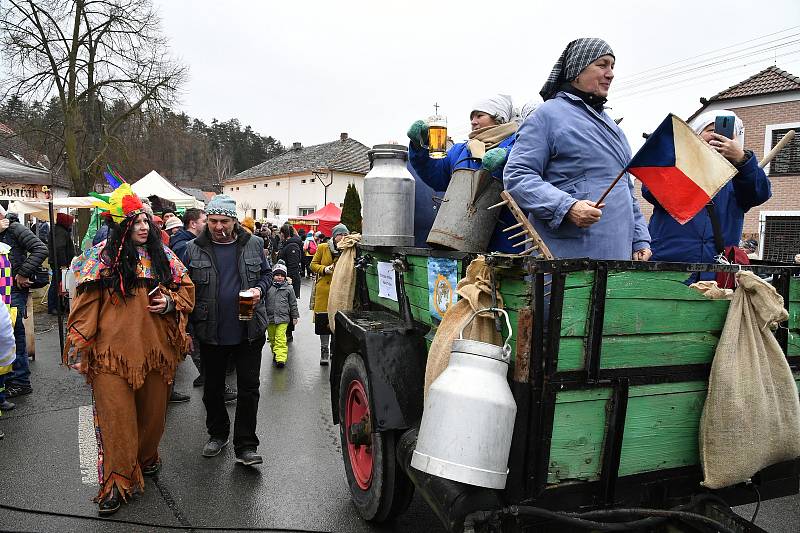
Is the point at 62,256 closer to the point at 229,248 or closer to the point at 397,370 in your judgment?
the point at 229,248

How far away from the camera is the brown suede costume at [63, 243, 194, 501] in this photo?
3248 millimetres

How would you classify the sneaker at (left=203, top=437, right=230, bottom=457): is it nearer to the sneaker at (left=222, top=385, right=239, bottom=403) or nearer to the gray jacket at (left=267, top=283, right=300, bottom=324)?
the sneaker at (left=222, top=385, right=239, bottom=403)

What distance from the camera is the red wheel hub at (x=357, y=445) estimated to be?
3.00m

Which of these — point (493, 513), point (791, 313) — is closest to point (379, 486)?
point (493, 513)

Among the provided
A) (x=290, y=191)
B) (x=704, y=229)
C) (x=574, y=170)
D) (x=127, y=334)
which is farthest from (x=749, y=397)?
(x=290, y=191)

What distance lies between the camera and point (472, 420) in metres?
1.67

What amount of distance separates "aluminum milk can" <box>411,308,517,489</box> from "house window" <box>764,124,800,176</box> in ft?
71.4

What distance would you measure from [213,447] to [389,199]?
Result: 233 cm

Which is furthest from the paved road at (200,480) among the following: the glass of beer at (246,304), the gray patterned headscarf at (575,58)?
the gray patterned headscarf at (575,58)

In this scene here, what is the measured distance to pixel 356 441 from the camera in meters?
2.89

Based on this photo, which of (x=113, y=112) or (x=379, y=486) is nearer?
(x=379, y=486)

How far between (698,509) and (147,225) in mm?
3342

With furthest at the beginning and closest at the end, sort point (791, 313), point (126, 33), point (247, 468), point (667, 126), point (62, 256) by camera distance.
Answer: point (126, 33)
point (62, 256)
point (247, 468)
point (791, 313)
point (667, 126)

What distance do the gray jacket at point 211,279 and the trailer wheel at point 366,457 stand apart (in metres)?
1.03
